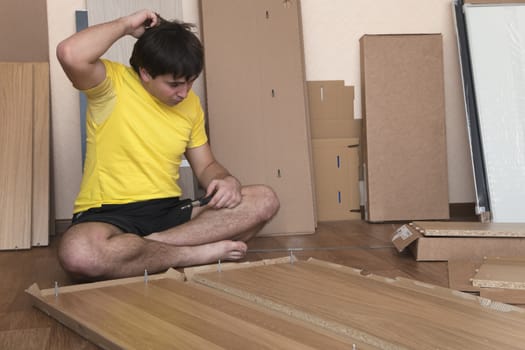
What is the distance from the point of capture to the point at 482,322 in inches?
58.9

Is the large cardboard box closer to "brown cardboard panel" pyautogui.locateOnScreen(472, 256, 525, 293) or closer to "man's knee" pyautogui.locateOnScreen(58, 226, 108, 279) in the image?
"brown cardboard panel" pyautogui.locateOnScreen(472, 256, 525, 293)

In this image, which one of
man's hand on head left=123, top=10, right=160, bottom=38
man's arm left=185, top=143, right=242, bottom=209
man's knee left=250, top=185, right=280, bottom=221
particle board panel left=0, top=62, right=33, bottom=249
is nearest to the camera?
man's hand on head left=123, top=10, right=160, bottom=38

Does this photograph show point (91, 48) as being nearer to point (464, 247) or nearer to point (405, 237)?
point (405, 237)

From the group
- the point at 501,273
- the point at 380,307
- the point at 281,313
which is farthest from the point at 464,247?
the point at 281,313

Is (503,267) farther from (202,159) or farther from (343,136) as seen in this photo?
(343,136)

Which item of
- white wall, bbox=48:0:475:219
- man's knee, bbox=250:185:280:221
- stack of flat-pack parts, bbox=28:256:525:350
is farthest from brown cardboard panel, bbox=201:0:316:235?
stack of flat-pack parts, bbox=28:256:525:350

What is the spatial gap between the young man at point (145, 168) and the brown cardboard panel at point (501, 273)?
2.89 ft

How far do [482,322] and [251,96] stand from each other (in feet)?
7.39

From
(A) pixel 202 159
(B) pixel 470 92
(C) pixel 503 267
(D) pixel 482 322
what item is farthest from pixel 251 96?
(D) pixel 482 322

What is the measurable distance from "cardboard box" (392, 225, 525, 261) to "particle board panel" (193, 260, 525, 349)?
1.88 feet

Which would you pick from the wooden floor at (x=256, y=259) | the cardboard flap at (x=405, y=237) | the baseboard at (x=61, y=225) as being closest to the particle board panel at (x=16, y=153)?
the wooden floor at (x=256, y=259)

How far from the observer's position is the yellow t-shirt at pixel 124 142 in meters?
2.46

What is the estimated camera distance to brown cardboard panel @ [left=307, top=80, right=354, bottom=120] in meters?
3.81

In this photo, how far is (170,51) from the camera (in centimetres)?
229
